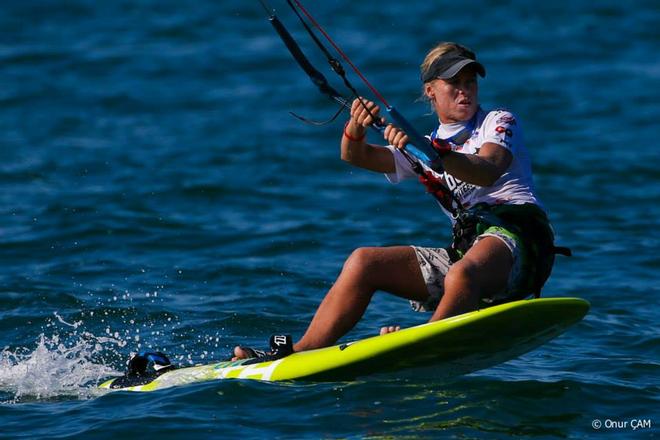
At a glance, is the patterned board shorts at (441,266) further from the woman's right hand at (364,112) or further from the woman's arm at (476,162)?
the woman's right hand at (364,112)

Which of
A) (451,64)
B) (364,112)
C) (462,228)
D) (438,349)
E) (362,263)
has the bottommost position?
(438,349)

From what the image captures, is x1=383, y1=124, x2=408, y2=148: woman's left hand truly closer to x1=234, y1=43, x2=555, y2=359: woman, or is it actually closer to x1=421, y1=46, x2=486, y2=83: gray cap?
x1=234, y1=43, x2=555, y2=359: woman

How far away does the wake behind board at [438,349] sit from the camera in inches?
215

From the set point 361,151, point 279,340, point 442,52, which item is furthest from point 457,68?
point 279,340

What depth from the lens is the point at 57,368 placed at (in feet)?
22.4

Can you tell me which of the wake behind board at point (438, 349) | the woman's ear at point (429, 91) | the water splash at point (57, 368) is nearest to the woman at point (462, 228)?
the woman's ear at point (429, 91)

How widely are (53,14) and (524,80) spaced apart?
790 centimetres

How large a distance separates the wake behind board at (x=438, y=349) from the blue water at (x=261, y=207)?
0.11 metres

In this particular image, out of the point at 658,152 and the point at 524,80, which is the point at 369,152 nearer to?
the point at 658,152

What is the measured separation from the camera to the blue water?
588 cm

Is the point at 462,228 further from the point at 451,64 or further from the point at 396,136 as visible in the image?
the point at 451,64

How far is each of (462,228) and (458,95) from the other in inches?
26.3

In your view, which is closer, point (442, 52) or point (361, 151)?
point (442, 52)

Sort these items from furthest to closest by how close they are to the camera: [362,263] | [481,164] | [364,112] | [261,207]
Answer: [261,207] → [362,263] → [364,112] → [481,164]
